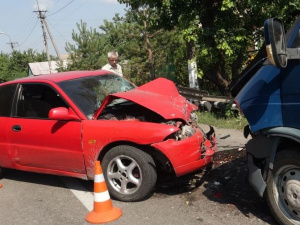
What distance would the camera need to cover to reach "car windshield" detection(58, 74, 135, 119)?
5.04 metres

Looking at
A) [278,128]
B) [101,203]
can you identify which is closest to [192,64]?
[101,203]

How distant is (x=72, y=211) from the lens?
452 cm

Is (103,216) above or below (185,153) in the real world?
below

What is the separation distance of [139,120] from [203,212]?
136 centimetres

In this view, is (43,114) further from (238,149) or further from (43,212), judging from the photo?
(238,149)

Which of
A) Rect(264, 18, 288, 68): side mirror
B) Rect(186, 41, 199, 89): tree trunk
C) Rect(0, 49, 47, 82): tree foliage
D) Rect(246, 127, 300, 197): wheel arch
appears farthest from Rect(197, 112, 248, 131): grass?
Rect(0, 49, 47, 82): tree foliage

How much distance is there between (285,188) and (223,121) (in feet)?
18.4

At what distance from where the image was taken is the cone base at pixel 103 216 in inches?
163

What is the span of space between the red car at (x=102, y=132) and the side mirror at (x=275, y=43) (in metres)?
1.60

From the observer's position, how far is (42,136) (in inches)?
199

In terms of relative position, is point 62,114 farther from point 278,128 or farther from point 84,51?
point 84,51

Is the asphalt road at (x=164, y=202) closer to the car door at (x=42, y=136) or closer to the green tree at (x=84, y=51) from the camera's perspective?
the car door at (x=42, y=136)

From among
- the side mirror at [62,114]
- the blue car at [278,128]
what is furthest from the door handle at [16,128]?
the blue car at [278,128]

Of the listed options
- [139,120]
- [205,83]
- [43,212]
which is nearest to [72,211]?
[43,212]
